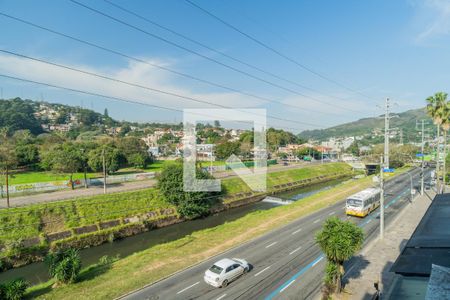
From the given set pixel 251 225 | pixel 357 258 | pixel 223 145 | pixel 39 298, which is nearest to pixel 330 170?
pixel 223 145

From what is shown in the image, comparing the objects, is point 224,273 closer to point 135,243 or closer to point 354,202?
point 135,243

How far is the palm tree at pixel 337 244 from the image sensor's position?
50.4 ft

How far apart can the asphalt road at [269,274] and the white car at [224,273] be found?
1.29 ft

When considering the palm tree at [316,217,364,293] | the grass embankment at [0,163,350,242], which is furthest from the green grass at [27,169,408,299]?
the grass embankment at [0,163,350,242]

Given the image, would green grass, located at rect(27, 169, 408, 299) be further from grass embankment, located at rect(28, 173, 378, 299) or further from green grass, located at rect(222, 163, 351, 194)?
green grass, located at rect(222, 163, 351, 194)

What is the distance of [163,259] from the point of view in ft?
76.9

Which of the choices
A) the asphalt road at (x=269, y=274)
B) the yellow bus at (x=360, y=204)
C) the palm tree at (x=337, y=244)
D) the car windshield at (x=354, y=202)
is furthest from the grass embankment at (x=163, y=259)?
the palm tree at (x=337, y=244)

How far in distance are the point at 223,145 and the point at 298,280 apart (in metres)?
86.6

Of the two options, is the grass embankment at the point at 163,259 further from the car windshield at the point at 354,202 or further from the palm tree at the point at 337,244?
the palm tree at the point at 337,244

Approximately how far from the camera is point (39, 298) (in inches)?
688

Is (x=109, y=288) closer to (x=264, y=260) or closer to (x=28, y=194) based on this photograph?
(x=264, y=260)

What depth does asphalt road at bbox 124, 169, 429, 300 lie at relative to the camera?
17141 millimetres

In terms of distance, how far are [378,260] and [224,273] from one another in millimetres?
13131

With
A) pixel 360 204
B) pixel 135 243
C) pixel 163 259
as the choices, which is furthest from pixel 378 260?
pixel 135 243
